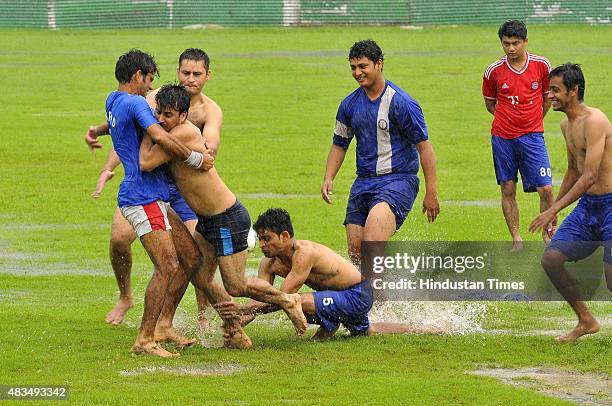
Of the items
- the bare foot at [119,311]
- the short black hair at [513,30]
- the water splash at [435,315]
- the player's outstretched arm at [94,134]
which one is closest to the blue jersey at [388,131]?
the water splash at [435,315]

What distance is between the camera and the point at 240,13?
5175cm

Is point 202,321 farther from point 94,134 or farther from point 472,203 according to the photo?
point 472,203

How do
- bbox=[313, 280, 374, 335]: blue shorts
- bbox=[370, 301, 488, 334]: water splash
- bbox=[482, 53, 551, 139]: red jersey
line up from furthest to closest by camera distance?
bbox=[482, 53, 551, 139]: red jersey → bbox=[370, 301, 488, 334]: water splash → bbox=[313, 280, 374, 335]: blue shorts

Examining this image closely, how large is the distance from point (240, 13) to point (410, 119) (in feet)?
132

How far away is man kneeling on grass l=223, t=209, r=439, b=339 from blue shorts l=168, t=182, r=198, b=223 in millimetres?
913

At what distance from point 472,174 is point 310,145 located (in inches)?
155

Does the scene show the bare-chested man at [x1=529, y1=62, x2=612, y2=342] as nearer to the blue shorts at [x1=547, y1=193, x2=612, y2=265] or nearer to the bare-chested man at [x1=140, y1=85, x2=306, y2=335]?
the blue shorts at [x1=547, y1=193, x2=612, y2=265]

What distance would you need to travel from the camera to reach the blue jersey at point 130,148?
10773 millimetres

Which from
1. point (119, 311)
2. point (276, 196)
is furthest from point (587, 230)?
point (276, 196)

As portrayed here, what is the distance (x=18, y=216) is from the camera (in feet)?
59.9

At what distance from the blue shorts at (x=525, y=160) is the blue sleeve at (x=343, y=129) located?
316 centimetres

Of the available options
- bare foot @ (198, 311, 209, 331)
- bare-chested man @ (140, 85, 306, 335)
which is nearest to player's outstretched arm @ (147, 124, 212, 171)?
bare-chested man @ (140, 85, 306, 335)

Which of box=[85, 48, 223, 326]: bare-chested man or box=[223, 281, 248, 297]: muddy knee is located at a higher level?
box=[85, 48, 223, 326]: bare-chested man

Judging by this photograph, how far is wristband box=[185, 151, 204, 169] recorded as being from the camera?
422 inches
